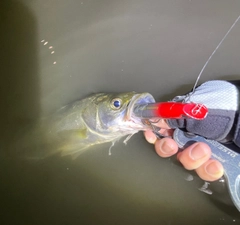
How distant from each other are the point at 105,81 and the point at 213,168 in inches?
22.5

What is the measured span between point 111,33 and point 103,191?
2.20ft

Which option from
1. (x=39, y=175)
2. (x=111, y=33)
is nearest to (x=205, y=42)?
(x=111, y=33)

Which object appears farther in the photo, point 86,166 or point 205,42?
point 205,42

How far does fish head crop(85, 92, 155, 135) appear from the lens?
848 mm

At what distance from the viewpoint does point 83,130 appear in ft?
3.44

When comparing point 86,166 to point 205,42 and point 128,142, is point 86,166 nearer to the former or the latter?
point 128,142

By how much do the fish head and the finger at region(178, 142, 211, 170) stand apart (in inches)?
5.7

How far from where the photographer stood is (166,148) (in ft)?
2.93

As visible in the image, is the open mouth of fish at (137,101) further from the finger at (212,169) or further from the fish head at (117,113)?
the finger at (212,169)

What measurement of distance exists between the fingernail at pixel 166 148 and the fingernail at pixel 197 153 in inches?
2.8

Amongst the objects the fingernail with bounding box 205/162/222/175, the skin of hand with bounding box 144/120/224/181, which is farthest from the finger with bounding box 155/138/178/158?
the fingernail with bounding box 205/162/222/175

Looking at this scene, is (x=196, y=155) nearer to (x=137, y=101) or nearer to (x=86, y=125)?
(x=137, y=101)

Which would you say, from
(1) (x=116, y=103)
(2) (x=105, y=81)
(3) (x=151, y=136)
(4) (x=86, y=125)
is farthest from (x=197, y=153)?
(2) (x=105, y=81)

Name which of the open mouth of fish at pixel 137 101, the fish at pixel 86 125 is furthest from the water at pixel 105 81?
the open mouth of fish at pixel 137 101
